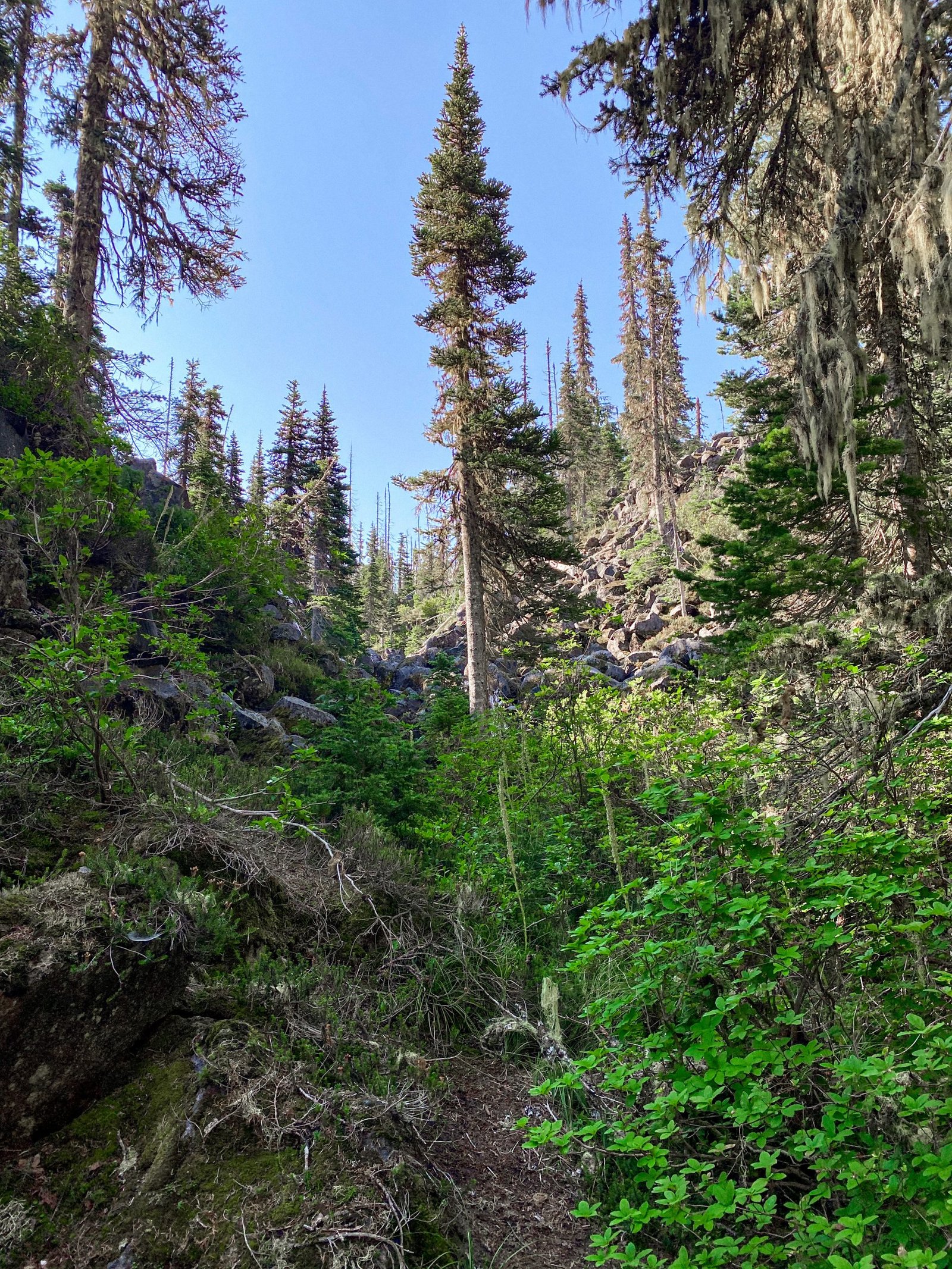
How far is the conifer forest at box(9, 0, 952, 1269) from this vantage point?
2.38 m

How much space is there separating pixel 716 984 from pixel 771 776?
1.85 m

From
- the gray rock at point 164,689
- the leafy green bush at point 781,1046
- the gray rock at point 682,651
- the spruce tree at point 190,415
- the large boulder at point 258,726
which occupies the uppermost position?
the spruce tree at point 190,415

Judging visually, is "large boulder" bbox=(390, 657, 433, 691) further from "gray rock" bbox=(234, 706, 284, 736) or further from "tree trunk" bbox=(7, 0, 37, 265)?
"tree trunk" bbox=(7, 0, 37, 265)

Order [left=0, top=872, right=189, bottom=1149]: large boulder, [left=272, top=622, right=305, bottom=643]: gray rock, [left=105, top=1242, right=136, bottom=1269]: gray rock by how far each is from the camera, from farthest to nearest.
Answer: [left=272, top=622, right=305, bottom=643]: gray rock
[left=0, top=872, right=189, bottom=1149]: large boulder
[left=105, top=1242, right=136, bottom=1269]: gray rock

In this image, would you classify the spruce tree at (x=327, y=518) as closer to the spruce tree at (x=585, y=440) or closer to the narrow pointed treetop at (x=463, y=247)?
the narrow pointed treetop at (x=463, y=247)

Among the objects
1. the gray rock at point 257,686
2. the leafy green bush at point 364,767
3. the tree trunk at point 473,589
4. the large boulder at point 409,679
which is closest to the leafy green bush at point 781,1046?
the leafy green bush at point 364,767

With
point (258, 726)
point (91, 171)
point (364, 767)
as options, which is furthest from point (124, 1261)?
point (91, 171)

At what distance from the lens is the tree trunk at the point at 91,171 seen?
9641 millimetres

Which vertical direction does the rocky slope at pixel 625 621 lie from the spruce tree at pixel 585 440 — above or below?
below

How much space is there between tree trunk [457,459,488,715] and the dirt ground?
1079 centimetres

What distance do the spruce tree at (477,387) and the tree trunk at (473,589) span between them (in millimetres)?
27

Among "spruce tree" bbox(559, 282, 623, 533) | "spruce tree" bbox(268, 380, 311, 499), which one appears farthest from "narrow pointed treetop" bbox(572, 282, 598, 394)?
"spruce tree" bbox(268, 380, 311, 499)

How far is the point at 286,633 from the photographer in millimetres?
14031

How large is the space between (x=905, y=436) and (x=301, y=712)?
9.53 meters
